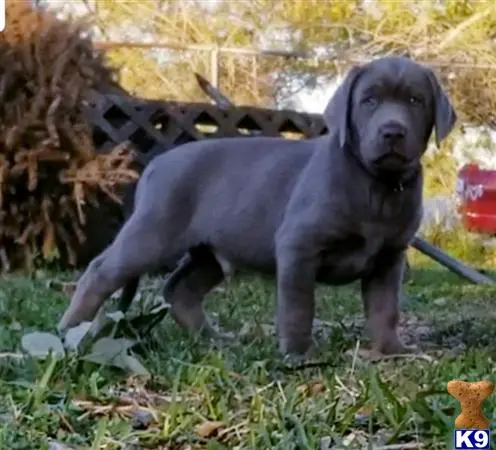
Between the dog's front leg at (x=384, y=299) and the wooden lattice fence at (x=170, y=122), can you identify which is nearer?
the dog's front leg at (x=384, y=299)

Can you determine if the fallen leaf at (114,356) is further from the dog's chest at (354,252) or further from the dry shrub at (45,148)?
the dry shrub at (45,148)

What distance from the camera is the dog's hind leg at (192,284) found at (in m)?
4.32

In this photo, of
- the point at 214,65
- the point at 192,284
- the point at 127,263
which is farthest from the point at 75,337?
the point at 214,65

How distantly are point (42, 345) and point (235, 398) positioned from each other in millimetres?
699

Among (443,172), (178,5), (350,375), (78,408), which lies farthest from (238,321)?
(178,5)

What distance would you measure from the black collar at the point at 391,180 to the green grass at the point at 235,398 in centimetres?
55

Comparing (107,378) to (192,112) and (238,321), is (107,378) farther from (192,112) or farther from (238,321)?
(192,112)

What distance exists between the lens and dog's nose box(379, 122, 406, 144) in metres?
3.36

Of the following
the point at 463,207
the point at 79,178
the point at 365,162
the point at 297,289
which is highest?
the point at 365,162

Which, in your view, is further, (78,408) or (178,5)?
(178,5)

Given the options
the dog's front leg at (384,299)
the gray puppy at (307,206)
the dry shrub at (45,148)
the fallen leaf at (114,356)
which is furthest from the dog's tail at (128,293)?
the dry shrub at (45,148)

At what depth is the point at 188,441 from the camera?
210cm

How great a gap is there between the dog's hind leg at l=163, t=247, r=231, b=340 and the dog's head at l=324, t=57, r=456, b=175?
94 centimetres

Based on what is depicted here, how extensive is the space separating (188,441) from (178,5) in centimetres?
993
